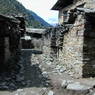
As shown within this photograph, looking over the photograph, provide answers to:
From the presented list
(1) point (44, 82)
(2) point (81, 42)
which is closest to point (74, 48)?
(2) point (81, 42)

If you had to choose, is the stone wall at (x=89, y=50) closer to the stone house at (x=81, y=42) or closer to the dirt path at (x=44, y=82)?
the stone house at (x=81, y=42)

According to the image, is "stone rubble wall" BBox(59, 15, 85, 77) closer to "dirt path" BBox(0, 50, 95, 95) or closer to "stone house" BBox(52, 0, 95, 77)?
"stone house" BBox(52, 0, 95, 77)

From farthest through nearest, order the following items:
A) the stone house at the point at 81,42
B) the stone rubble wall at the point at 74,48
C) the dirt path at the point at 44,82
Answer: the stone rubble wall at the point at 74,48
the stone house at the point at 81,42
the dirt path at the point at 44,82

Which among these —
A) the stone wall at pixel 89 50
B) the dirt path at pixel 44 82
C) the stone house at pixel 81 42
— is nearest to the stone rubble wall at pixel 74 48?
the stone house at pixel 81 42

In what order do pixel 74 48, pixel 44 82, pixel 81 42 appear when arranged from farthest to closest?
pixel 74 48, pixel 81 42, pixel 44 82

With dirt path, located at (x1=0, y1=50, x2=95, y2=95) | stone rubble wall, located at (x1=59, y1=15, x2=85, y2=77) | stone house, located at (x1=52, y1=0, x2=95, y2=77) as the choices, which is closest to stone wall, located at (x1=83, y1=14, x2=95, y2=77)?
stone house, located at (x1=52, y1=0, x2=95, y2=77)

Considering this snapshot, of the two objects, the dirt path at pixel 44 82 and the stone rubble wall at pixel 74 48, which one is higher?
the stone rubble wall at pixel 74 48

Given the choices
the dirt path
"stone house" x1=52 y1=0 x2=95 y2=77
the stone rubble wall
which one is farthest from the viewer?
the stone rubble wall

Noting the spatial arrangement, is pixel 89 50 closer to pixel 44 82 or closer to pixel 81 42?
pixel 81 42

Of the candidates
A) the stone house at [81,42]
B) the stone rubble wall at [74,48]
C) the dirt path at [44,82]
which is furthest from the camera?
the stone rubble wall at [74,48]

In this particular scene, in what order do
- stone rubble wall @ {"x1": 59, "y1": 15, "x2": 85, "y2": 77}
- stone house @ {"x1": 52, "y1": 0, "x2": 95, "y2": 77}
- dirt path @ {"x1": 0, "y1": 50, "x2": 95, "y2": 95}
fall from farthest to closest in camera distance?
stone rubble wall @ {"x1": 59, "y1": 15, "x2": 85, "y2": 77}
stone house @ {"x1": 52, "y1": 0, "x2": 95, "y2": 77}
dirt path @ {"x1": 0, "y1": 50, "x2": 95, "y2": 95}

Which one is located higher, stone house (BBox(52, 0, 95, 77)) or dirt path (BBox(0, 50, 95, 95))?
stone house (BBox(52, 0, 95, 77))

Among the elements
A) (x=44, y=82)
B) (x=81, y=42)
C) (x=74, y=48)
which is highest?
(x=81, y=42)

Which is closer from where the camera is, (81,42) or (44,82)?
(44,82)
